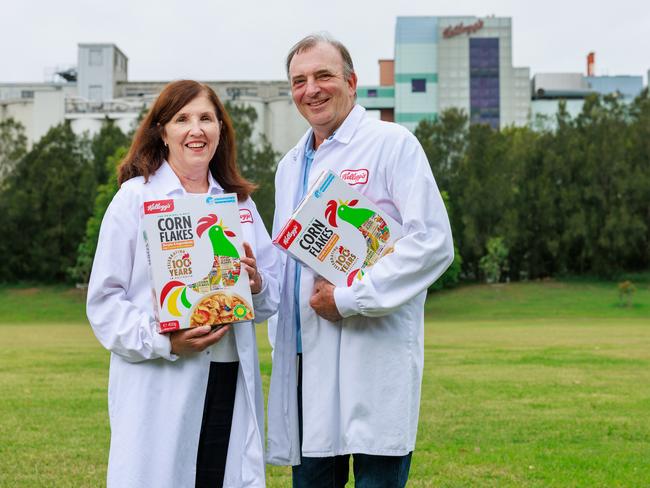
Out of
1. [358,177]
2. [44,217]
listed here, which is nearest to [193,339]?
[358,177]

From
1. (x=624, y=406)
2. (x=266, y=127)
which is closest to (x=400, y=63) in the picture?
(x=266, y=127)

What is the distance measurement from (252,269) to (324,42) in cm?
110

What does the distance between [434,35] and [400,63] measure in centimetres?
447

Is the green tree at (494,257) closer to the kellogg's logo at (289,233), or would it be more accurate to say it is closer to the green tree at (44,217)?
the green tree at (44,217)

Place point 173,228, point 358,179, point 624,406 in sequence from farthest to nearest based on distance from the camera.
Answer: point 624,406 → point 358,179 → point 173,228

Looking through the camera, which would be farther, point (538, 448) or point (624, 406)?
point (624, 406)

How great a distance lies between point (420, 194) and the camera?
396 centimetres

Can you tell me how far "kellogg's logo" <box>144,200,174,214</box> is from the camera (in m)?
3.78

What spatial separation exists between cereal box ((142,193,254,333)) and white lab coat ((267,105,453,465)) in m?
0.39

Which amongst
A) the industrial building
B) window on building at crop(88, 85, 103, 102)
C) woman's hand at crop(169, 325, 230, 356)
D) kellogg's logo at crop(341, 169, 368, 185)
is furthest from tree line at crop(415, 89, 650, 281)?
woman's hand at crop(169, 325, 230, 356)

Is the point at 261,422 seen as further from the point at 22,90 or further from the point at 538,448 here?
the point at 22,90

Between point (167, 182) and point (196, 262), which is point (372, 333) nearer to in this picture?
point (196, 262)

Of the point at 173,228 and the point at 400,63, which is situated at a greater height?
the point at 400,63

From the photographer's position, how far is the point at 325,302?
398cm
